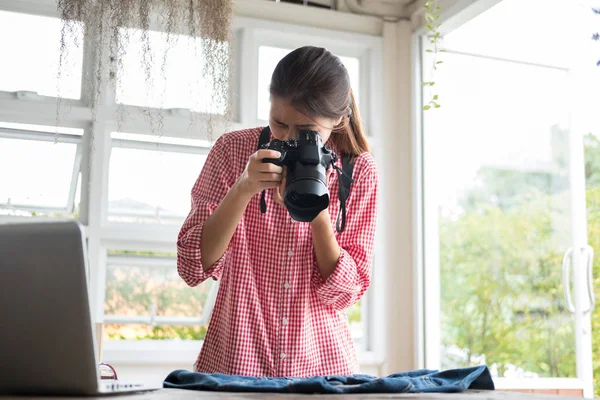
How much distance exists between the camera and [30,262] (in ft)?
2.55

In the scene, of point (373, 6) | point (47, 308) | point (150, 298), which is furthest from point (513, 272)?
point (47, 308)

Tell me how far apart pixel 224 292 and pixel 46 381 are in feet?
2.22

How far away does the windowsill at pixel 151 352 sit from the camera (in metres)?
2.83

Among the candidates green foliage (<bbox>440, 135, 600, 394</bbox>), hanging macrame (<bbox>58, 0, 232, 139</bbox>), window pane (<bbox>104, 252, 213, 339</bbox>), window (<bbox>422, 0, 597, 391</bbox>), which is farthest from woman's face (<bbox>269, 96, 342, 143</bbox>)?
green foliage (<bbox>440, 135, 600, 394</bbox>)

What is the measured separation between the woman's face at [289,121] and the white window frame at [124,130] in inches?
58.8

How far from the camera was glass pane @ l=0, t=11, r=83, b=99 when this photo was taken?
9.41ft

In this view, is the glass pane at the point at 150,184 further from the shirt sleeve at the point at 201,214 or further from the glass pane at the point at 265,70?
the shirt sleeve at the point at 201,214

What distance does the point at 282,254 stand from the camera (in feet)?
4.80

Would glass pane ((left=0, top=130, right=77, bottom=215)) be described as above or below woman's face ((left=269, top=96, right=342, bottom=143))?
above

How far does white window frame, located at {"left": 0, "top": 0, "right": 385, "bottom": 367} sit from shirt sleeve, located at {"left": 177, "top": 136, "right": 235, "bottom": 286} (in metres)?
1.39

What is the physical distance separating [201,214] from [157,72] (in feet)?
4.92

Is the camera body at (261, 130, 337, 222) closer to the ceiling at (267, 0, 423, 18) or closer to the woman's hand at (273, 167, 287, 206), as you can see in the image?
the woman's hand at (273, 167, 287, 206)

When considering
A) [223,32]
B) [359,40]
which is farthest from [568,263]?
[223,32]

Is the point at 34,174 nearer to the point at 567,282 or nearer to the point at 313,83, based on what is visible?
the point at 313,83
